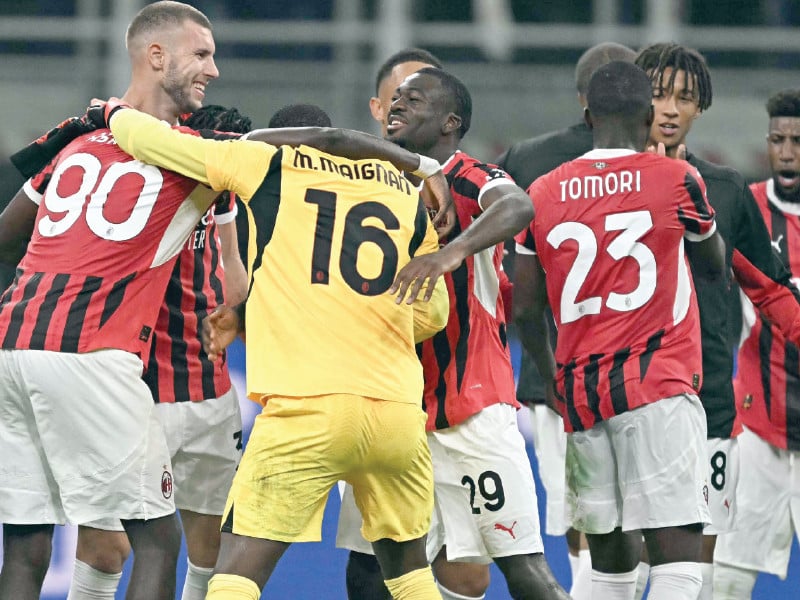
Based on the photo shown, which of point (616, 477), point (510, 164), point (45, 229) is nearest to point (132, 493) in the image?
point (45, 229)

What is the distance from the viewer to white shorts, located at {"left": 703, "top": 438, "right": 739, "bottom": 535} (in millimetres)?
5922

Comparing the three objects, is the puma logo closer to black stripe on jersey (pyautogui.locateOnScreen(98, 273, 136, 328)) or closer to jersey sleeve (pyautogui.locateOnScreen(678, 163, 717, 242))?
jersey sleeve (pyautogui.locateOnScreen(678, 163, 717, 242))

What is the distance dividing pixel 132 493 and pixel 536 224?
1749 mm

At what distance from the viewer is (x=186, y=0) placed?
13070mm

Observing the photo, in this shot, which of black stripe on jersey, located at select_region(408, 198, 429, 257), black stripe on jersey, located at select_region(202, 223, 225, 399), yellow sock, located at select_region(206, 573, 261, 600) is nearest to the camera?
yellow sock, located at select_region(206, 573, 261, 600)

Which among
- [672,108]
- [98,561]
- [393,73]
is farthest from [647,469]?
[393,73]

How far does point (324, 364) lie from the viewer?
4.40 metres

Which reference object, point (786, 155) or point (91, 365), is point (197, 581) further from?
point (786, 155)

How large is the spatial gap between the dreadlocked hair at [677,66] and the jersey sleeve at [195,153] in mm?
2036

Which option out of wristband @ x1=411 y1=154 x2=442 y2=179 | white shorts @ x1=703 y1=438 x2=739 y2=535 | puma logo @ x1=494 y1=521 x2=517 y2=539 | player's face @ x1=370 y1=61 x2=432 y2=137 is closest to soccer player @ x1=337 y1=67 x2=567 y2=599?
puma logo @ x1=494 y1=521 x2=517 y2=539

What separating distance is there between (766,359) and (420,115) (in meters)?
2.39

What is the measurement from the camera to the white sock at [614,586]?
5336mm

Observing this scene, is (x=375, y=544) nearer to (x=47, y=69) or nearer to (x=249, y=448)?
(x=249, y=448)

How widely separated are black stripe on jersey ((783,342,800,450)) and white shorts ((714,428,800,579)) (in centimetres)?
8
